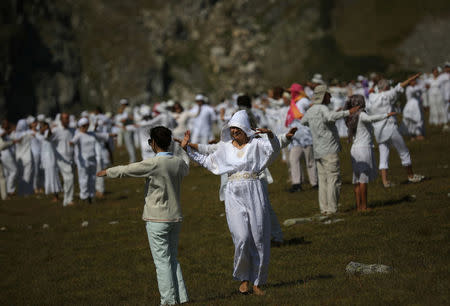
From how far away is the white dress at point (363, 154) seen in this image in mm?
12992

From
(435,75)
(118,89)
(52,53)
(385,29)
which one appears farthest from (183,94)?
(435,75)

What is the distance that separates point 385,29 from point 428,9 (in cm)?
669

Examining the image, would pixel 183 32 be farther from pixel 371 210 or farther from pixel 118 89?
pixel 371 210

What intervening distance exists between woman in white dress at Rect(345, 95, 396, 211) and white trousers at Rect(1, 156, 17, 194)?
14751mm

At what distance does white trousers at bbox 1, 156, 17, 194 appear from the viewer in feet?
80.4

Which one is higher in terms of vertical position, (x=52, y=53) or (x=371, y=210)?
(x=52, y=53)

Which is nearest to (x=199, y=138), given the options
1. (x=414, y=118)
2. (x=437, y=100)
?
(x=414, y=118)

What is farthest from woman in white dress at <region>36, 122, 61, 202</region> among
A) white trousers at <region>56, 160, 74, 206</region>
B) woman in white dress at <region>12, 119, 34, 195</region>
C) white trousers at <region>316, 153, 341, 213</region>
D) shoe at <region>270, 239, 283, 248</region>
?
shoe at <region>270, 239, 283, 248</region>

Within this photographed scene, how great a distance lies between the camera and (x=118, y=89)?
124 metres

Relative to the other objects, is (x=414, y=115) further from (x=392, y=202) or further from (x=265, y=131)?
(x=265, y=131)

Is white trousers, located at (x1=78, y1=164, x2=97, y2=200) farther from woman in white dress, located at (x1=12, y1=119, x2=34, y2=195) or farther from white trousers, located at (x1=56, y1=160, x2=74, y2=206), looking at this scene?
woman in white dress, located at (x1=12, y1=119, x2=34, y2=195)

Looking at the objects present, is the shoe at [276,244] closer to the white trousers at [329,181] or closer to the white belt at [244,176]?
the white trousers at [329,181]

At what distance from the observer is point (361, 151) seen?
13156 mm

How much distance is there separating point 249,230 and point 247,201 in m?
0.34
